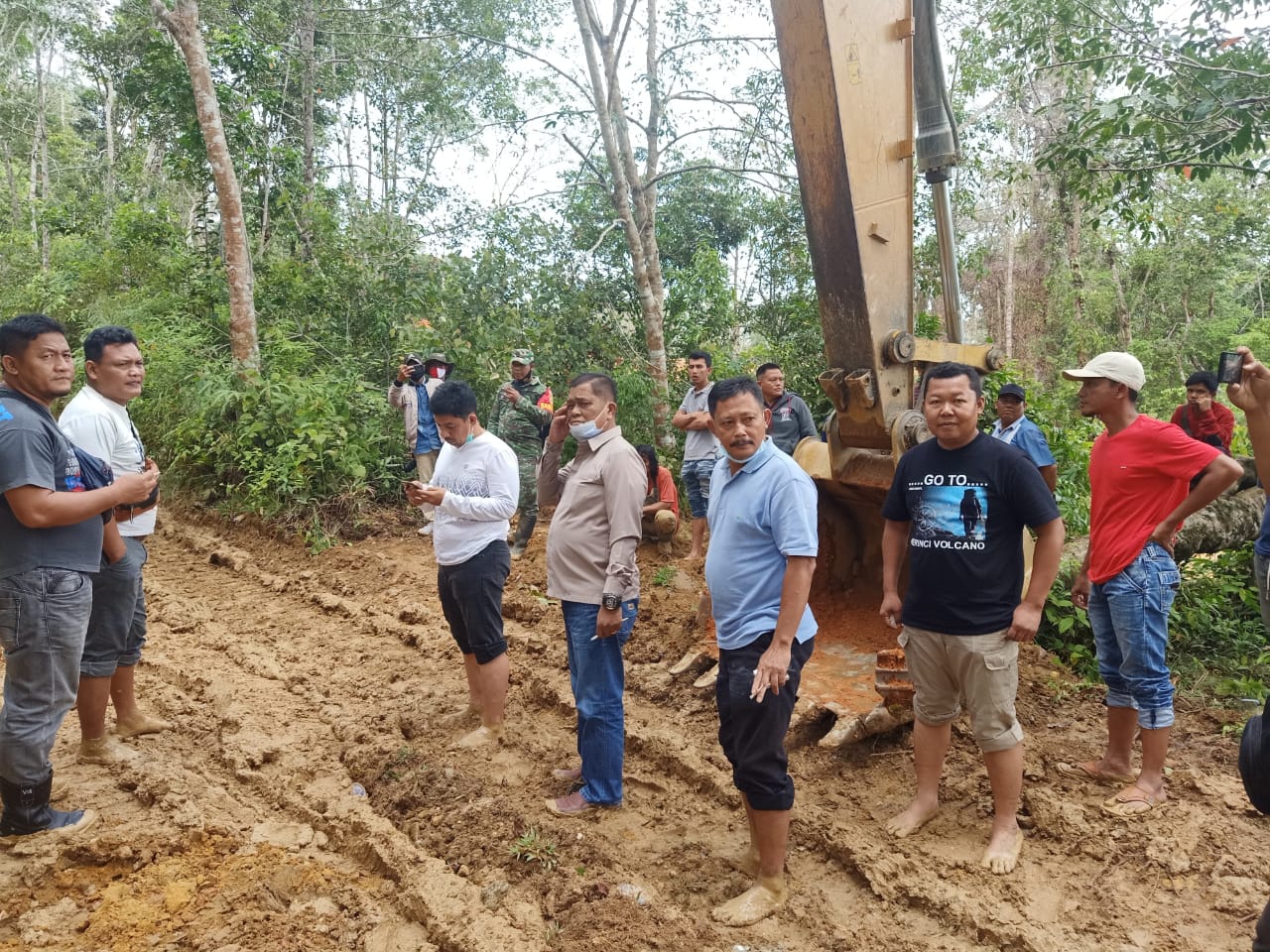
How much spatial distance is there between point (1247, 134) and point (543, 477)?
4.68 metres

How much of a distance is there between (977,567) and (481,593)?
7.19ft

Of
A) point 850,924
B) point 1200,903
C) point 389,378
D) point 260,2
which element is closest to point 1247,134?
point 1200,903

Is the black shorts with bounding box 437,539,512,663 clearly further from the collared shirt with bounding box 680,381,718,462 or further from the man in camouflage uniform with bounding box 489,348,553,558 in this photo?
the man in camouflage uniform with bounding box 489,348,553,558

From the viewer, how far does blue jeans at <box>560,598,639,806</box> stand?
139 inches

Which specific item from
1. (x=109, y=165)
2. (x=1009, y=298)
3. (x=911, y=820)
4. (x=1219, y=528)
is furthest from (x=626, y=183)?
(x=109, y=165)

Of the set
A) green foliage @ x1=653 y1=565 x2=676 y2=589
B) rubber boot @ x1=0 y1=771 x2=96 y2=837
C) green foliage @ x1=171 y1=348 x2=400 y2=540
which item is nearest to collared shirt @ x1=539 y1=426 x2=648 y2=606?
rubber boot @ x1=0 y1=771 x2=96 y2=837

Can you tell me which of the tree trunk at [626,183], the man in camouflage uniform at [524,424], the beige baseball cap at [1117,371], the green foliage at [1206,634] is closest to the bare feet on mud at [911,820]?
the beige baseball cap at [1117,371]

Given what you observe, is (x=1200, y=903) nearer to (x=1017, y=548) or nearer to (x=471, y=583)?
(x=1017, y=548)

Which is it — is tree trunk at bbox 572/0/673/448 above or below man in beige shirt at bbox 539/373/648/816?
above

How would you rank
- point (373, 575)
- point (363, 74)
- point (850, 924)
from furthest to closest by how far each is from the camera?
point (363, 74) → point (373, 575) → point (850, 924)

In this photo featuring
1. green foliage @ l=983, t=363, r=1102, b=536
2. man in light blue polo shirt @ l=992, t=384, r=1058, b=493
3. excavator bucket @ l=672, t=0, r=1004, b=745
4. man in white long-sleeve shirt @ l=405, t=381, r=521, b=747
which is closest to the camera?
man in white long-sleeve shirt @ l=405, t=381, r=521, b=747

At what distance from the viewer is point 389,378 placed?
10.5 meters

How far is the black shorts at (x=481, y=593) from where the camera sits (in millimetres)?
4016

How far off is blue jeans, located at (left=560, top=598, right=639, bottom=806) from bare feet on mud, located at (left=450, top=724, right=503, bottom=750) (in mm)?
816
